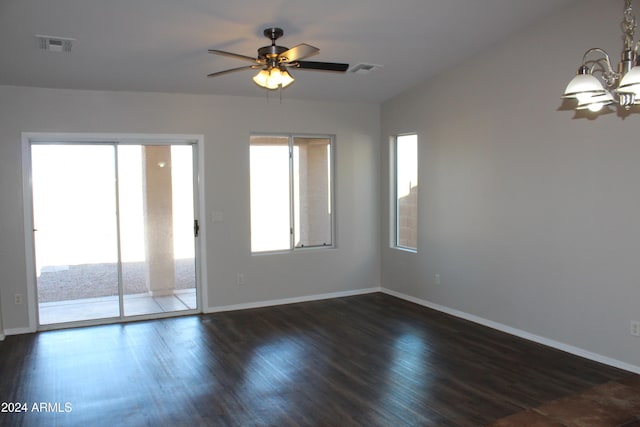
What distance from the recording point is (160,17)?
3840 millimetres

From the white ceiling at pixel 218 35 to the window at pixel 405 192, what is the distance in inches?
44.2

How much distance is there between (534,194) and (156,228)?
13.5 feet

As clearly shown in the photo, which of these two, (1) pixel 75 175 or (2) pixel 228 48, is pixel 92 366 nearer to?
(1) pixel 75 175

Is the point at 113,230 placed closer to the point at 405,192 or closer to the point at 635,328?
the point at 405,192

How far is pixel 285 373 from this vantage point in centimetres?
406

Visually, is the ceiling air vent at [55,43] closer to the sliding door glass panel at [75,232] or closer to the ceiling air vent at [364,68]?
the sliding door glass panel at [75,232]

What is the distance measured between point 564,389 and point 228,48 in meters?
3.97

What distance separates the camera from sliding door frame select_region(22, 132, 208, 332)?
5188 millimetres

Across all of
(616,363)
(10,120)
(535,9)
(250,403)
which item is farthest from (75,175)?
(616,363)

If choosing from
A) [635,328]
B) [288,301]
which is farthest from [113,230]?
[635,328]

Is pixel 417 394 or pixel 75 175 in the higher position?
pixel 75 175

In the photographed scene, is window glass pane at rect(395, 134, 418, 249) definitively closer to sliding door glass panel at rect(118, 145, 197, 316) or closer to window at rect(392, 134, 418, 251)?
window at rect(392, 134, 418, 251)

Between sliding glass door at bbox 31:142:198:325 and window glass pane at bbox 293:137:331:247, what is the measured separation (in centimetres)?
140

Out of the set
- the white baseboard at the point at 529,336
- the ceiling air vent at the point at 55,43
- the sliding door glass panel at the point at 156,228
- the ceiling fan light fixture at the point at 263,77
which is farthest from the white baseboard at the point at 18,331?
the white baseboard at the point at 529,336
